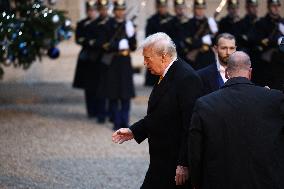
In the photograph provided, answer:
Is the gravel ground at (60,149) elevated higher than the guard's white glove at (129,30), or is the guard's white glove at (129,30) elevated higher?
the guard's white glove at (129,30)

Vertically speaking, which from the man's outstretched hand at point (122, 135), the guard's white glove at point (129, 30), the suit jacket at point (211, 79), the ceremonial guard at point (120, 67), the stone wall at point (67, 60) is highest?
the suit jacket at point (211, 79)

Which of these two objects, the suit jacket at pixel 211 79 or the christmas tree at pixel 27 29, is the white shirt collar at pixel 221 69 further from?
the christmas tree at pixel 27 29

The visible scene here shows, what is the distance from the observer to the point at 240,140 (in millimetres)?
5184

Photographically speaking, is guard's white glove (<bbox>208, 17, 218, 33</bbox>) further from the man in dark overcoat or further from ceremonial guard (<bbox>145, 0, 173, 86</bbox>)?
the man in dark overcoat

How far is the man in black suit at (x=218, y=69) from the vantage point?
22.7 feet

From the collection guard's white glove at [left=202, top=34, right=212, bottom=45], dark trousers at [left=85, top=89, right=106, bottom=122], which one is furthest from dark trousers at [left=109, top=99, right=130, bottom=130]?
guard's white glove at [left=202, top=34, right=212, bottom=45]

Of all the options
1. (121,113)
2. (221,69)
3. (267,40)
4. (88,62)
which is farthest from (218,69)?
(88,62)

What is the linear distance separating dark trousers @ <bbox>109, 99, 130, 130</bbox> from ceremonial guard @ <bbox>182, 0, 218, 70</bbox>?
1.40m

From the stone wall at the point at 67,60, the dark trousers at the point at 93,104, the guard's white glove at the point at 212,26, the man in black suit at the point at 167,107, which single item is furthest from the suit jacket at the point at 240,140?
the stone wall at the point at 67,60

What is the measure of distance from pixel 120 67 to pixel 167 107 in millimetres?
7312

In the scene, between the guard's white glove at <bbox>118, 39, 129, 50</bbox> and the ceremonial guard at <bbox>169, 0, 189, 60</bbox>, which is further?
the ceremonial guard at <bbox>169, 0, 189, 60</bbox>

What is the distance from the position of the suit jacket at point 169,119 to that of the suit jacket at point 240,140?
54cm

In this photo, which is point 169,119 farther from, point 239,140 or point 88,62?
point 88,62

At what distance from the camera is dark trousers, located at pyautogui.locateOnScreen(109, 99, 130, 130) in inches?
511
